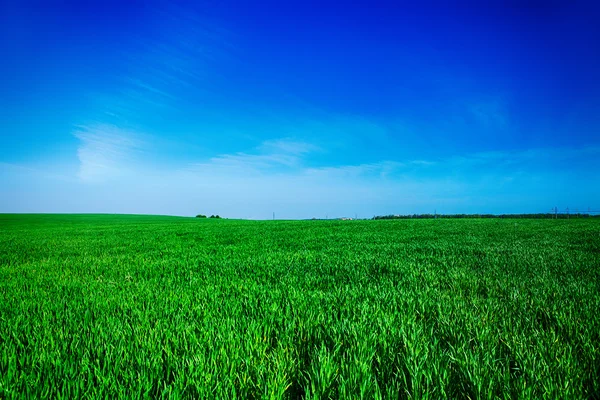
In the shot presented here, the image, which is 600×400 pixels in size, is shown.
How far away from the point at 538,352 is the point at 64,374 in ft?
12.0

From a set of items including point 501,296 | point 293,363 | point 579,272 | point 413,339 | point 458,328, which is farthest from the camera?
point 579,272

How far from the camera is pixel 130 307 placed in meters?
3.47

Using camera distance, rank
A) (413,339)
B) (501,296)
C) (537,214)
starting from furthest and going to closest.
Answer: (537,214), (501,296), (413,339)

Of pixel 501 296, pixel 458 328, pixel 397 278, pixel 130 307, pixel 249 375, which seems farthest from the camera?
pixel 397 278

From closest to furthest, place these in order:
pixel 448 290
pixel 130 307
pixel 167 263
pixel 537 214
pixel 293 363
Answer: pixel 293 363 < pixel 130 307 < pixel 448 290 < pixel 167 263 < pixel 537 214

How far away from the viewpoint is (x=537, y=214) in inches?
2643

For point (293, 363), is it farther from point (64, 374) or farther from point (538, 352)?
point (538, 352)

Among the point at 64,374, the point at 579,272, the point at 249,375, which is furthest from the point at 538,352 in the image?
the point at 579,272

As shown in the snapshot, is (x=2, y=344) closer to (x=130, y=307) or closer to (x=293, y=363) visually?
(x=130, y=307)

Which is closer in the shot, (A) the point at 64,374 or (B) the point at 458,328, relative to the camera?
(A) the point at 64,374

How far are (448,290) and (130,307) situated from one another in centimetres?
435

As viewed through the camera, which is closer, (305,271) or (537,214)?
(305,271)

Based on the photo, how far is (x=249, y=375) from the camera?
6.61 feet

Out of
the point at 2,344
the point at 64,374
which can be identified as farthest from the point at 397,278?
the point at 2,344
